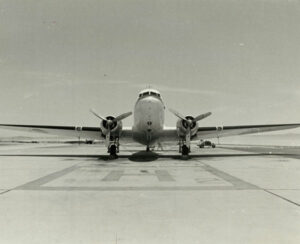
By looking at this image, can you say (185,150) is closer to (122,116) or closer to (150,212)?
(122,116)

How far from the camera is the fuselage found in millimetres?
23688

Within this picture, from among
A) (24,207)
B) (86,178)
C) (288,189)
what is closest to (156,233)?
(24,207)

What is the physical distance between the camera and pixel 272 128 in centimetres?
3031

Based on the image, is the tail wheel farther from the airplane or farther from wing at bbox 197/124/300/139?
wing at bbox 197/124/300/139

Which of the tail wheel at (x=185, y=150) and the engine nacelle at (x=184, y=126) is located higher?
the engine nacelle at (x=184, y=126)

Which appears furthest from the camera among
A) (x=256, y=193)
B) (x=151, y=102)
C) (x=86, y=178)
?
(x=151, y=102)

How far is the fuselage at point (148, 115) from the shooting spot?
2369cm

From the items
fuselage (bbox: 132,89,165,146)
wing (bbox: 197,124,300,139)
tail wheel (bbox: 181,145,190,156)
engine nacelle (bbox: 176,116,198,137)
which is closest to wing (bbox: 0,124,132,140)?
fuselage (bbox: 132,89,165,146)

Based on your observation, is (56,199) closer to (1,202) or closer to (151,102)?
(1,202)

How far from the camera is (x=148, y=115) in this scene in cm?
2359

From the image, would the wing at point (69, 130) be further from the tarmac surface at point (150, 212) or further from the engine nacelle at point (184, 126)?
the tarmac surface at point (150, 212)

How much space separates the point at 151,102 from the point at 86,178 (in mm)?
11594

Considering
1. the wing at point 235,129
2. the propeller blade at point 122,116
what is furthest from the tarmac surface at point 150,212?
the wing at point 235,129

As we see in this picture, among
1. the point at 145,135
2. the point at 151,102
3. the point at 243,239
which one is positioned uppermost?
the point at 151,102
